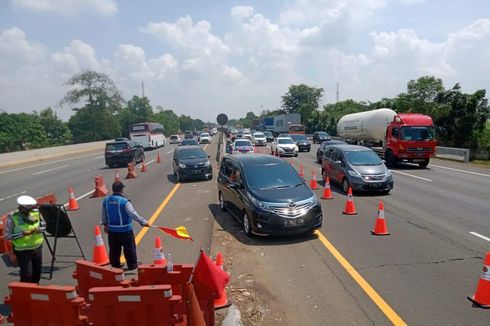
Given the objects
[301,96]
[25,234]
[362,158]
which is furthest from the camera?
[301,96]

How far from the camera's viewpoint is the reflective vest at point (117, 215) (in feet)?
21.2

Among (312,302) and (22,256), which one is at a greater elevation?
(22,256)

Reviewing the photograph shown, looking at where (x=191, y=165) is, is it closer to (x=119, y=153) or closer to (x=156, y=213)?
(x=156, y=213)

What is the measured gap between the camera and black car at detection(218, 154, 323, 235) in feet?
27.4

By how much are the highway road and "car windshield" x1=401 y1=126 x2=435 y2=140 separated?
770 cm

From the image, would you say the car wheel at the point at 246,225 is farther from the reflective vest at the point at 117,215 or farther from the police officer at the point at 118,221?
the reflective vest at the point at 117,215

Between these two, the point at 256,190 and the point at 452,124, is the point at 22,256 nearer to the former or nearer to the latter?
the point at 256,190

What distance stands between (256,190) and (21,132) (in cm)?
7484

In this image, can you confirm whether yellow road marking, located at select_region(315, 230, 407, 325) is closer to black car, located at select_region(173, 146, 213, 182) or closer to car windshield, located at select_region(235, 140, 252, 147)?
black car, located at select_region(173, 146, 213, 182)

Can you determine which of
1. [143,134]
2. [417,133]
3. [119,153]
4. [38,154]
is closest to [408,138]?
[417,133]

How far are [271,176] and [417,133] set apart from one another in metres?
15.1

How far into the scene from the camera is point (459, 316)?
5.08m

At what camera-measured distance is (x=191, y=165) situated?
59.9ft

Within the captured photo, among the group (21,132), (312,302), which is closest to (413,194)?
(312,302)
